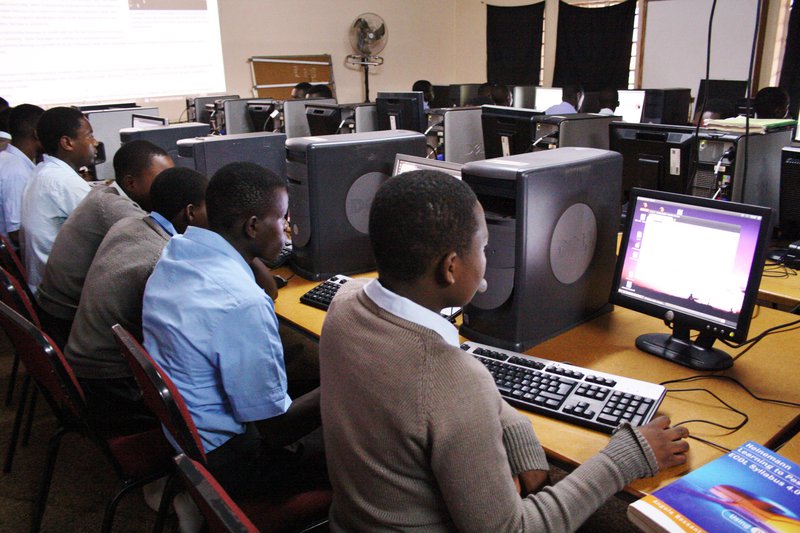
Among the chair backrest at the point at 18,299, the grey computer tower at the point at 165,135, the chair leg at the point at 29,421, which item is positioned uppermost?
the grey computer tower at the point at 165,135

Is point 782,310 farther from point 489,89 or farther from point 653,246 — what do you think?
point 489,89

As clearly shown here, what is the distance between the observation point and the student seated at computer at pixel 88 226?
2.02 metres

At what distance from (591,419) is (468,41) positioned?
8082mm

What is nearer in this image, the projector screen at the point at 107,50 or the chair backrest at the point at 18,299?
the chair backrest at the point at 18,299

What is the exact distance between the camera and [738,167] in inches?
84.7

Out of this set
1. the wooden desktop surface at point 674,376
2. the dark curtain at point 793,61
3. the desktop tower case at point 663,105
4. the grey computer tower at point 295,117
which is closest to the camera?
the wooden desktop surface at point 674,376

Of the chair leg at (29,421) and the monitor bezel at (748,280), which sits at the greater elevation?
the monitor bezel at (748,280)

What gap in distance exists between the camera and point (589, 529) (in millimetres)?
1811

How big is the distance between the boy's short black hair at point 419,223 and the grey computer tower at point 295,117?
10.6 ft

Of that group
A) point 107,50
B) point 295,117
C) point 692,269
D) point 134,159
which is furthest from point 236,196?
point 107,50

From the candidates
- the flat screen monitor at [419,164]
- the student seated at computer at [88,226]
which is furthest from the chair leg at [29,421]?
the flat screen monitor at [419,164]

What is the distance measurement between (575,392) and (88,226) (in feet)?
5.39

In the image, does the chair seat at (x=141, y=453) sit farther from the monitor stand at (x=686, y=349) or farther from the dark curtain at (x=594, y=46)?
the dark curtain at (x=594, y=46)

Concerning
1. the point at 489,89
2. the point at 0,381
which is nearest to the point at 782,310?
the point at 0,381
